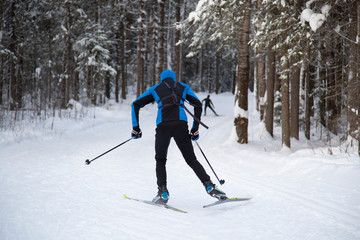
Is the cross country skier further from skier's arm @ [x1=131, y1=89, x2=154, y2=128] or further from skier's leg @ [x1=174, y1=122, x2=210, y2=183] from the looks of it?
skier's arm @ [x1=131, y1=89, x2=154, y2=128]

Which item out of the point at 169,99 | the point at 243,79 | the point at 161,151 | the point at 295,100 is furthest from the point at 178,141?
the point at 295,100

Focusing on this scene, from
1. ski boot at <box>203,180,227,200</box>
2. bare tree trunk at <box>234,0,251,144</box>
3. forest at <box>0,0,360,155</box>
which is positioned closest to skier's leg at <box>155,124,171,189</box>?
ski boot at <box>203,180,227,200</box>

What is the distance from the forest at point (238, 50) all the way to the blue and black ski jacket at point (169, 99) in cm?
436

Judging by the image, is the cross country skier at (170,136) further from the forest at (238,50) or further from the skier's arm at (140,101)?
the forest at (238,50)

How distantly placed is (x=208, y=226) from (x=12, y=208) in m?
2.72

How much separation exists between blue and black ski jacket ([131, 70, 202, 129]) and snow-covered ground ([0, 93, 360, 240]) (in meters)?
1.45

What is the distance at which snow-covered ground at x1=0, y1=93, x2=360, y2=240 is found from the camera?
10.6 feet

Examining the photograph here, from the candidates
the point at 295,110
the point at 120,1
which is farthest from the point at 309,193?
the point at 120,1

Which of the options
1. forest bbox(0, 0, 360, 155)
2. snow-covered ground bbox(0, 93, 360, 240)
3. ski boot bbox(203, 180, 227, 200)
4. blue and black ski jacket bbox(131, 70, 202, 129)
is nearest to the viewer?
snow-covered ground bbox(0, 93, 360, 240)

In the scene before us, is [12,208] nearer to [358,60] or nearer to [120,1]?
[358,60]

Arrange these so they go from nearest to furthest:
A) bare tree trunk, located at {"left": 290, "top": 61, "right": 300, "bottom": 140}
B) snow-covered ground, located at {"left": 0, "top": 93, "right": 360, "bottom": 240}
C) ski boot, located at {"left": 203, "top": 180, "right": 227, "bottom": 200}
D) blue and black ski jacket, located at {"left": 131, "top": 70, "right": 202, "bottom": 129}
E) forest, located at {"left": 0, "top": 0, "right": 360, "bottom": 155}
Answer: snow-covered ground, located at {"left": 0, "top": 93, "right": 360, "bottom": 240} < ski boot, located at {"left": 203, "top": 180, "right": 227, "bottom": 200} < blue and black ski jacket, located at {"left": 131, "top": 70, "right": 202, "bottom": 129} < forest, located at {"left": 0, "top": 0, "right": 360, "bottom": 155} < bare tree trunk, located at {"left": 290, "top": 61, "right": 300, "bottom": 140}

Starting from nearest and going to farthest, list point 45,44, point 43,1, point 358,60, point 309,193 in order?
point 309,193 < point 358,60 < point 43,1 < point 45,44

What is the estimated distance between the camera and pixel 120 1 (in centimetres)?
2428

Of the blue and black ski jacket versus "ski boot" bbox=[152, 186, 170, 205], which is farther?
the blue and black ski jacket
